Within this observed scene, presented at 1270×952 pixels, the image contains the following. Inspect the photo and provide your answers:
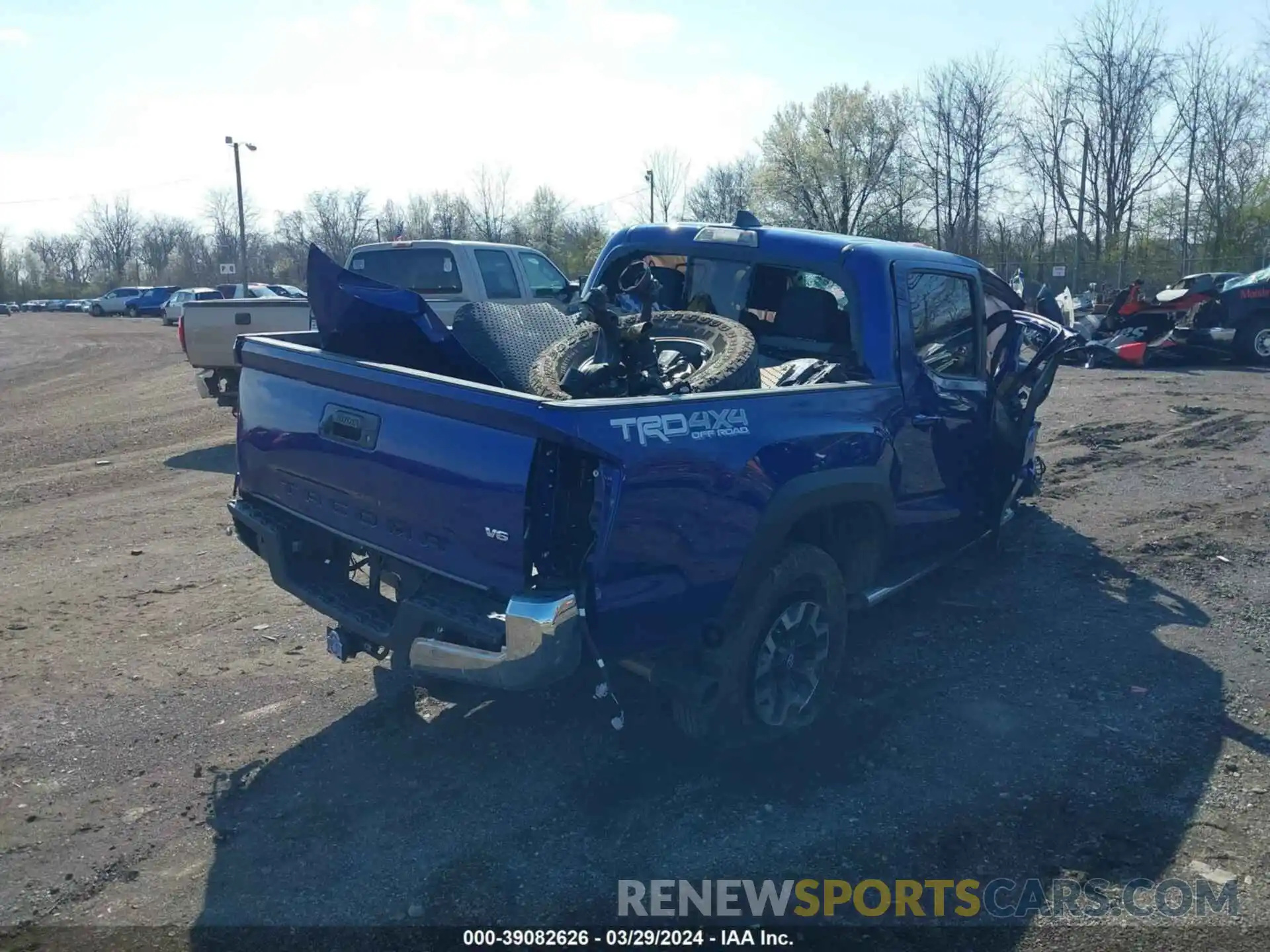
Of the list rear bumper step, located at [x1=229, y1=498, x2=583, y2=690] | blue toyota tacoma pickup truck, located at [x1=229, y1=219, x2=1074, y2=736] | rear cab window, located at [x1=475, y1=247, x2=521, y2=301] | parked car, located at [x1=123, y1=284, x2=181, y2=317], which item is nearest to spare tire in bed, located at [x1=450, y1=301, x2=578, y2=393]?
blue toyota tacoma pickup truck, located at [x1=229, y1=219, x2=1074, y2=736]

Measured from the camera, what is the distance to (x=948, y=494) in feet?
18.1

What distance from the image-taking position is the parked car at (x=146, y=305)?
2406 inches

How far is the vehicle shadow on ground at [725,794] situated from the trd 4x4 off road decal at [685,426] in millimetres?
1429

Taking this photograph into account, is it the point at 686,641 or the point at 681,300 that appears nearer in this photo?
the point at 686,641

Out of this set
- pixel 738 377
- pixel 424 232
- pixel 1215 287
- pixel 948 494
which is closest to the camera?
pixel 738 377

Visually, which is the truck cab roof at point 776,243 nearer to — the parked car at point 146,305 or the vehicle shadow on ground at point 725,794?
the vehicle shadow on ground at point 725,794

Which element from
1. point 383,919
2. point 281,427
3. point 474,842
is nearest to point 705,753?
point 474,842

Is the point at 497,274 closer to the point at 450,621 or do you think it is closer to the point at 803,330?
the point at 803,330

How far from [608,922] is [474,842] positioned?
66 centimetres

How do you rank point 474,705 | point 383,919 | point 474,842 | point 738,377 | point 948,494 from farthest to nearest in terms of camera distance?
point 948,494
point 474,705
point 738,377
point 474,842
point 383,919

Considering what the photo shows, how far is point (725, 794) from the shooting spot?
3980 millimetres

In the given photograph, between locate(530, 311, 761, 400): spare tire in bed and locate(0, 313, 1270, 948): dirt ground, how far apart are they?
1538 millimetres

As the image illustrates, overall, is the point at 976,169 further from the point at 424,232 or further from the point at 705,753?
the point at 705,753

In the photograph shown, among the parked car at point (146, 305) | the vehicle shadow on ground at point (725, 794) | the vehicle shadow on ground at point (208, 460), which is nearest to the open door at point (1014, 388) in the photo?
the vehicle shadow on ground at point (725, 794)
